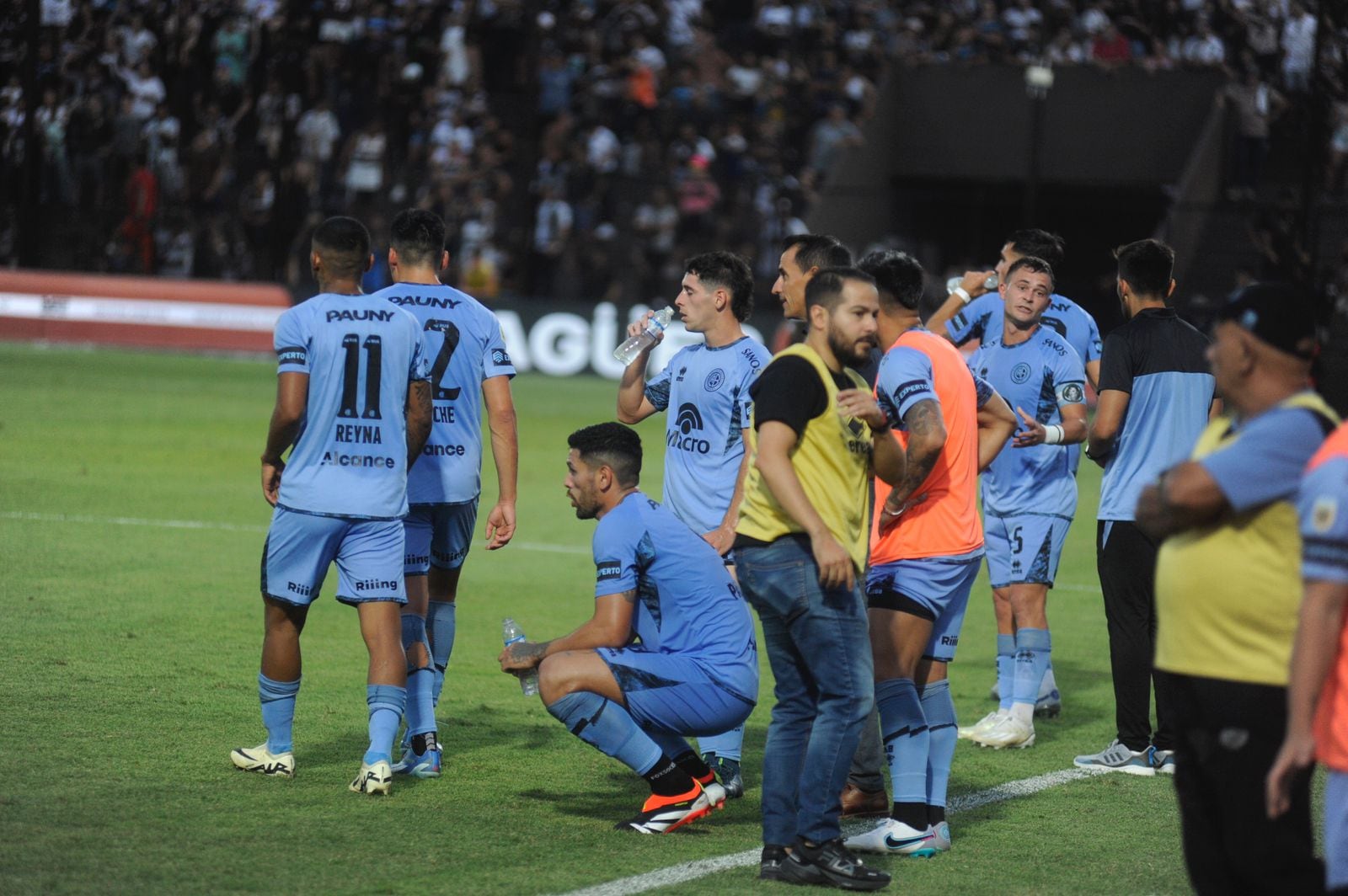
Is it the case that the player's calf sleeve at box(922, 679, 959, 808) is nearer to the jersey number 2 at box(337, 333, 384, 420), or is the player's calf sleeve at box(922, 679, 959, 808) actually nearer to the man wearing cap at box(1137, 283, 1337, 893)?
the man wearing cap at box(1137, 283, 1337, 893)

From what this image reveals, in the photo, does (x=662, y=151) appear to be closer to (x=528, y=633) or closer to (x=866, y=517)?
(x=528, y=633)

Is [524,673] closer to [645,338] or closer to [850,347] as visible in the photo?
[645,338]

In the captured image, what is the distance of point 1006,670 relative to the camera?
8.61 m

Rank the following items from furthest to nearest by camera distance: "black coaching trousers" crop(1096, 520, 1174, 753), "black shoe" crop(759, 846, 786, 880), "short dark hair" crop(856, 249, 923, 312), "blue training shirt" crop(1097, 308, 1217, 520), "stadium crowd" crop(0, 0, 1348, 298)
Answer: "stadium crowd" crop(0, 0, 1348, 298) → "black coaching trousers" crop(1096, 520, 1174, 753) → "blue training shirt" crop(1097, 308, 1217, 520) → "short dark hair" crop(856, 249, 923, 312) → "black shoe" crop(759, 846, 786, 880)

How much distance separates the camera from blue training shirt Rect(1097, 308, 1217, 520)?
24.2ft

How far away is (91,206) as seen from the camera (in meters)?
28.9

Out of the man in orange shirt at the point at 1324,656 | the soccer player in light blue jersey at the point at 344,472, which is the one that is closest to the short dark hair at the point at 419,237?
the soccer player in light blue jersey at the point at 344,472

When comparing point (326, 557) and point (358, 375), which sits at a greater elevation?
point (358, 375)

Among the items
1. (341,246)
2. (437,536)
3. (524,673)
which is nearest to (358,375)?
(341,246)

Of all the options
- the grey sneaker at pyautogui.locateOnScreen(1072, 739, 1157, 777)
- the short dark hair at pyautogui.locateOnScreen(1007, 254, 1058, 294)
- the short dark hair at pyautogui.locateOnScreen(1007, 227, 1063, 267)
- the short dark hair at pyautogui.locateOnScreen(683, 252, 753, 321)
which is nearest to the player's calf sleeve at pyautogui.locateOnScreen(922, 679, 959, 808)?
the grey sneaker at pyautogui.locateOnScreen(1072, 739, 1157, 777)

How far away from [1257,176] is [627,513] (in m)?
21.8

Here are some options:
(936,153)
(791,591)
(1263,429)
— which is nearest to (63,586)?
(791,591)

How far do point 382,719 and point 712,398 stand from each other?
6.32 feet

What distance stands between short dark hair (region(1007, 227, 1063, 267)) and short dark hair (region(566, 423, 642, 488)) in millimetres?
3181
